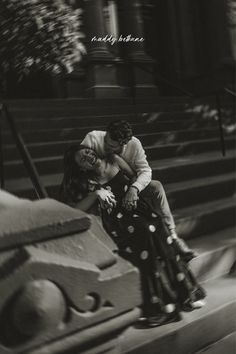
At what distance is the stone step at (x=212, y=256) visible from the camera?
10.8ft

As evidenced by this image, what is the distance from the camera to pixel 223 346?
277cm

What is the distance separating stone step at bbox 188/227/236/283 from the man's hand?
0.69 metres

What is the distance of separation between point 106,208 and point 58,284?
1.27m

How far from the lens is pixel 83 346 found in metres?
1.66

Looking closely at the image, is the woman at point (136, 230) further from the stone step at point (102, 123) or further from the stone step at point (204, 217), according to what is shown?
the stone step at point (204, 217)

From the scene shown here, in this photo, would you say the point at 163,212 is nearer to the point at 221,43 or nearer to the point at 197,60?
the point at 221,43

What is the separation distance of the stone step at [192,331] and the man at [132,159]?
1.23 ft

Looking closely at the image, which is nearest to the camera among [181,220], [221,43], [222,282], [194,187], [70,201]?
[70,201]

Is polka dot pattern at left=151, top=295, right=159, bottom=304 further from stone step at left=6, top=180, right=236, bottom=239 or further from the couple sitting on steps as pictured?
stone step at left=6, top=180, right=236, bottom=239

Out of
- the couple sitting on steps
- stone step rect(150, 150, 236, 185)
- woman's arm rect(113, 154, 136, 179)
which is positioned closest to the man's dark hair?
the couple sitting on steps

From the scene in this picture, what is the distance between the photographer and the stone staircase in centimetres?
272

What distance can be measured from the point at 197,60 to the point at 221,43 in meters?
0.94

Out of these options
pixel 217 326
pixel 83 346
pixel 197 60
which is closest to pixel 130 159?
pixel 217 326

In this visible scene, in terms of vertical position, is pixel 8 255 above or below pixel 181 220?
above
